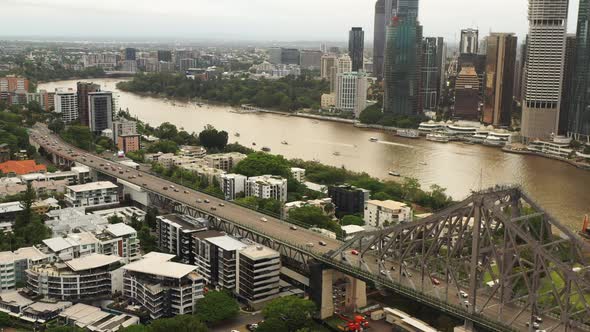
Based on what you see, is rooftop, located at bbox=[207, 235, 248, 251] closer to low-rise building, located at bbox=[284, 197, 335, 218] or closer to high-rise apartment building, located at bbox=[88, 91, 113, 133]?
low-rise building, located at bbox=[284, 197, 335, 218]

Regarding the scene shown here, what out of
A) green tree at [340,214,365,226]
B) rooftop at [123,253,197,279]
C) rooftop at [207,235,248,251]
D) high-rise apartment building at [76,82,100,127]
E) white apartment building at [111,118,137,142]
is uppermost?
high-rise apartment building at [76,82,100,127]

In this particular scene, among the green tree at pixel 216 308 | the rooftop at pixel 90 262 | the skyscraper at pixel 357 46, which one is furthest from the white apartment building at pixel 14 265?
the skyscraper at pixel 357 46

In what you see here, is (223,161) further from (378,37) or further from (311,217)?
(378,37)

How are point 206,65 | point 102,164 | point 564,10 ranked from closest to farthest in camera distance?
point 102,164
point 564,10
point 206,65

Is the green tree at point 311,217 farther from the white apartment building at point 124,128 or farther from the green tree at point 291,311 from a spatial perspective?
the white apartment building at point 124,128

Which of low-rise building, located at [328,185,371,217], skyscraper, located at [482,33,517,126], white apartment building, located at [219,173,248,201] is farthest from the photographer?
skyscraper, located at [482,33,517,126]

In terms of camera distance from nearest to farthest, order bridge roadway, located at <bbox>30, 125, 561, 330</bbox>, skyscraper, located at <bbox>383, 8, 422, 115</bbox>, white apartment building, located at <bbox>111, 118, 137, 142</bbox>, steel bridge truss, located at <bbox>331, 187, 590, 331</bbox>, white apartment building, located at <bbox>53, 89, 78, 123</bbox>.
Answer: steel bridge truss, located at <bbox>331, 187, 590, 331</bbox>, bridge roadway, located at <bbox>30, 125, 561, 330</bbox>, white apartment building, located at <bbox>111, 118, 137, 142</bbox>, white apartment building, located at <bbox>53, 89, 78, 123</bbox>, skyscraper, located at <bbox>383, 8, 422, 115</bbox>

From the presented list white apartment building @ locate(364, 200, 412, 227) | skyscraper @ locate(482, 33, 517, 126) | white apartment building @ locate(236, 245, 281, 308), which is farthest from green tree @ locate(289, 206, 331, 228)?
skyscraper @ locate(482, 33, 517, 126)

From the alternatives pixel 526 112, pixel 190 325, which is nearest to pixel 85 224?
pixel 190 325

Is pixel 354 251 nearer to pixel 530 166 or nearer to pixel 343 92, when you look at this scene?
pixel 530 166
